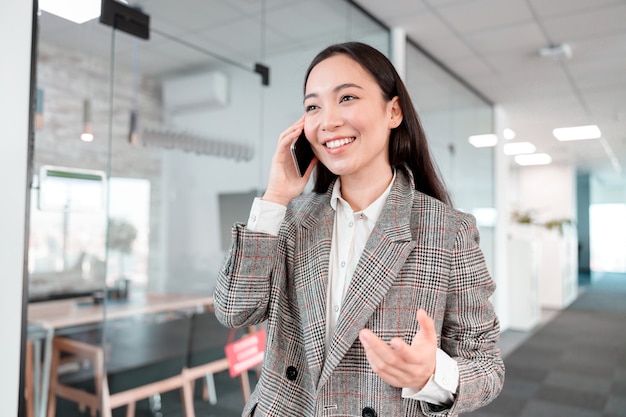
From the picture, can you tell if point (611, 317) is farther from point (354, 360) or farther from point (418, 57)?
point (354, 360)

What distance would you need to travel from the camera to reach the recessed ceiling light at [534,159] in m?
10.2

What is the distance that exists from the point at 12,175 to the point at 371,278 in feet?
4.22

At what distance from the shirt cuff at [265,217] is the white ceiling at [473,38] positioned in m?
1.36

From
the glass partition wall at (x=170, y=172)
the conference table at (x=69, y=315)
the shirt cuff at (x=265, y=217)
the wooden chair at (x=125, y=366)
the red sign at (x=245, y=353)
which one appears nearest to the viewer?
the shirt cuff at (x=265, y=217)

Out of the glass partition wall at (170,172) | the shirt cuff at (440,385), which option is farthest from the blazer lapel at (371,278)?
the glass partition wall at (170,172)

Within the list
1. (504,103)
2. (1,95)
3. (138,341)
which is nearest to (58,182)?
(1,95)

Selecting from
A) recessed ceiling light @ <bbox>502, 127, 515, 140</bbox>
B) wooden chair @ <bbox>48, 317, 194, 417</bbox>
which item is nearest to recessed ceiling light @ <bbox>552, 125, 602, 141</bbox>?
recessed ceiling light @ <bbox>502, 127, 515, 140</bbox>

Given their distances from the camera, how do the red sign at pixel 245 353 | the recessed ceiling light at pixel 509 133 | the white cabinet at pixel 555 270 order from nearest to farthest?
→ the red sign at pixel 245 353
the recessed ceiling light at pixel 509 133
the white cabinet at pixel 555 270

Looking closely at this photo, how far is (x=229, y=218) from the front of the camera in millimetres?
2770

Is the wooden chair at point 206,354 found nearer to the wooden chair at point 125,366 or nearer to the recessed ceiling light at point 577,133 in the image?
the wooden chair at point 125,366

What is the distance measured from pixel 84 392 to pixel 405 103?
2.74 metres

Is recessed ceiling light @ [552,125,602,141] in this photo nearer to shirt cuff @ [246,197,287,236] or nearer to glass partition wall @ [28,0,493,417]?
glass partition wall @ [28,0,493,417]

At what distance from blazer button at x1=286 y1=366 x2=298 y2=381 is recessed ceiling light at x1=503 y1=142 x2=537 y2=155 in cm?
890

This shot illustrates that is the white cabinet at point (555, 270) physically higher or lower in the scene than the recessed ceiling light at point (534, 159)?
lower
